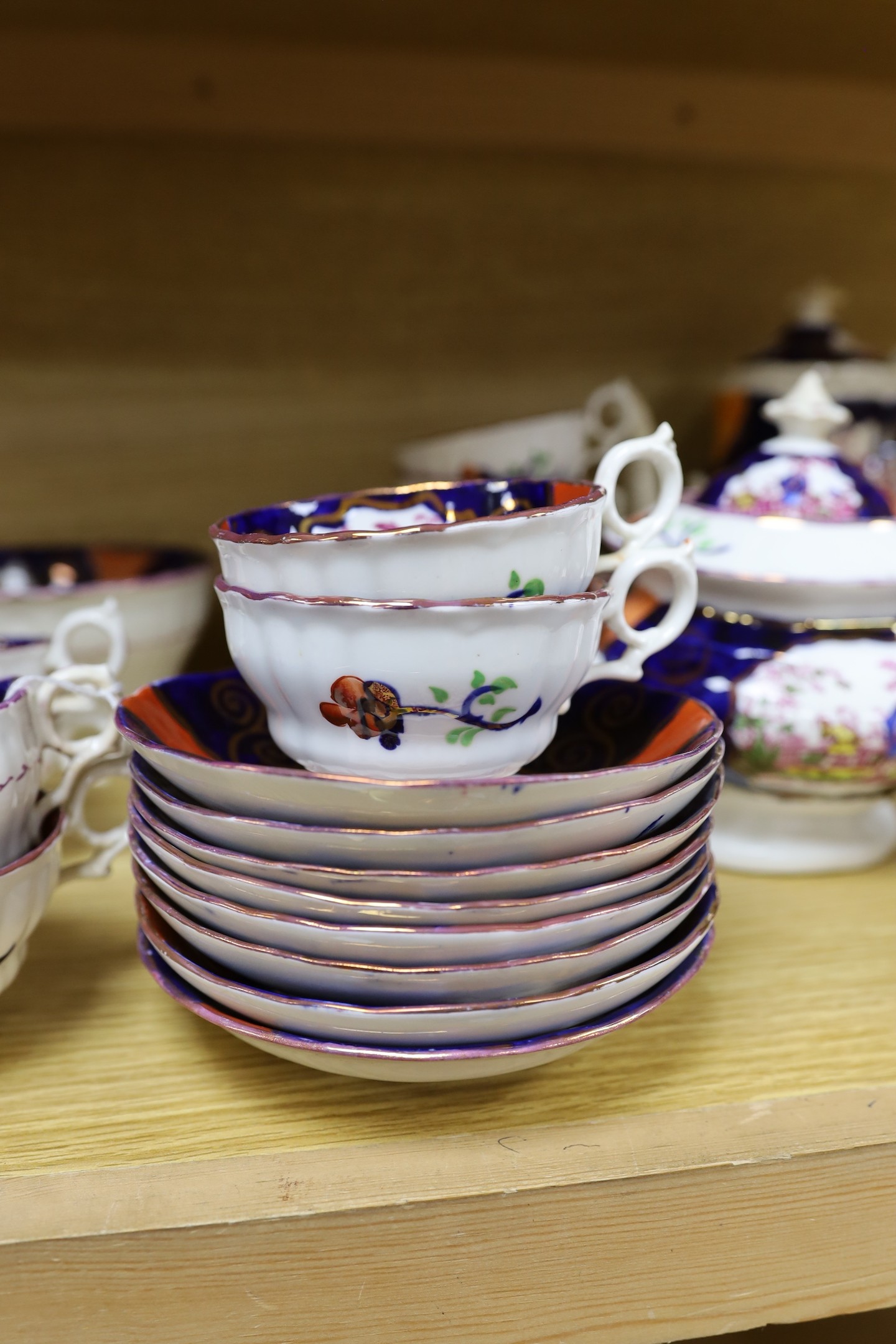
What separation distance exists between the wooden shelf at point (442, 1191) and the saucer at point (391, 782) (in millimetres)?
125

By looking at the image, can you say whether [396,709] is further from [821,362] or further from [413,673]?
[821,362]

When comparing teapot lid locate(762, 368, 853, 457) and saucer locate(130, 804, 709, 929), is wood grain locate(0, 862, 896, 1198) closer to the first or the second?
saucer locate(130, 804, 709, 929)

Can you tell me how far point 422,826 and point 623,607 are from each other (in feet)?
0.56

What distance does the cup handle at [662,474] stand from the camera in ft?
1.60

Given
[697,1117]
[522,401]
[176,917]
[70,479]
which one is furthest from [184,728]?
[522,401]

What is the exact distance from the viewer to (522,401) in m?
1.01

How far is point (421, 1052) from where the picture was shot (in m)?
0.40

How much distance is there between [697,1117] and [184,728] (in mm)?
298

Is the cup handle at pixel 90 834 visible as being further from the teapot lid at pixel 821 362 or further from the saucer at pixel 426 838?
the teapot lid at pixel 821 362

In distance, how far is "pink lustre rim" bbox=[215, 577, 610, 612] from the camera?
16.2 inches

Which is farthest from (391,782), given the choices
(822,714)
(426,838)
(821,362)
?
(821,362)

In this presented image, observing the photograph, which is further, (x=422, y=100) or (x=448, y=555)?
(x=422, y=100)

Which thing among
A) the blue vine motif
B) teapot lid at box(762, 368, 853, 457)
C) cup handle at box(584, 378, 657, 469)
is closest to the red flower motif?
the blue vine motif

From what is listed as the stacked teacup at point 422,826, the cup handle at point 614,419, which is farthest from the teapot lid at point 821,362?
the stacked teacup at point 422,826
